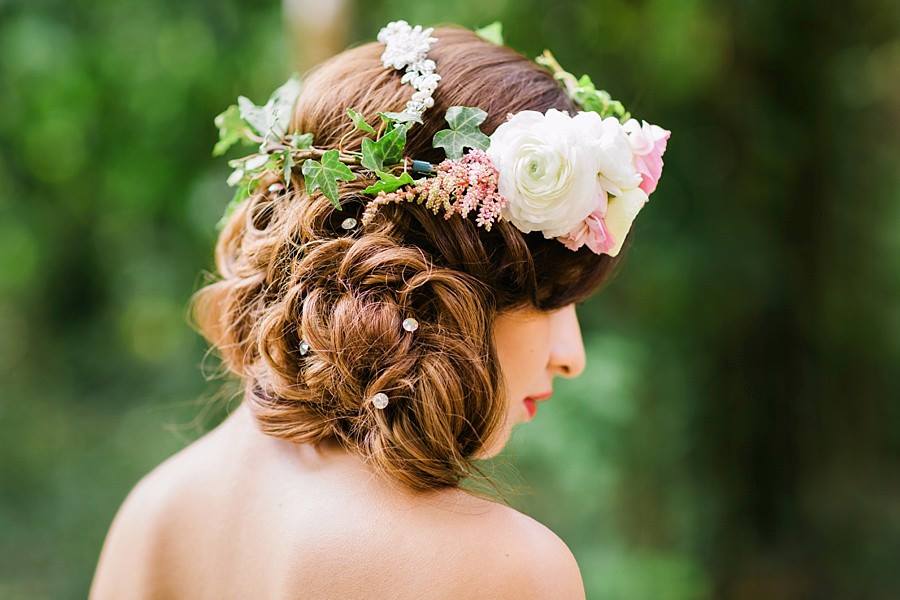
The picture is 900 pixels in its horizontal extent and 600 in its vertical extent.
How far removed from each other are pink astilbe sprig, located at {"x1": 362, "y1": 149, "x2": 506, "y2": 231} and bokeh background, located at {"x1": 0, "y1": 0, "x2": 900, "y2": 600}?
1.88 metres

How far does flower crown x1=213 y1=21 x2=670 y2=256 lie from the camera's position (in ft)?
4.23

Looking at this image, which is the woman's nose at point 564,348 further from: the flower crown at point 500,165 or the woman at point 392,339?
the flower crown at point 500,165

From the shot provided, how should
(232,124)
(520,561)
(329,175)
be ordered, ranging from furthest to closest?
(232,124), (329,175), (520,561)

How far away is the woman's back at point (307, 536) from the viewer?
1.18m

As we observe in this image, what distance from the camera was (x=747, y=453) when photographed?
4.22 m

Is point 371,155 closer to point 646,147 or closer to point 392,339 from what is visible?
point 392,339

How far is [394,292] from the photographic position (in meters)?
1.28

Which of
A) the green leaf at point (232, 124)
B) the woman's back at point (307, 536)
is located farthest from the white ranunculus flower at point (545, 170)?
the green leaf at point (232, 124)

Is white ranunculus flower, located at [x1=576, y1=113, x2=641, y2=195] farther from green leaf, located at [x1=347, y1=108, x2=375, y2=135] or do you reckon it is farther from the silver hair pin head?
the silver hair pin head

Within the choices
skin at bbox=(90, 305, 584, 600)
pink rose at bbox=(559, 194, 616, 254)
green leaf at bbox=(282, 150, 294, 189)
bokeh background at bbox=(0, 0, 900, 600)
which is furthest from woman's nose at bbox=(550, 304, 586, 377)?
bokeh background at bbox=(0, 0, 900, 600)

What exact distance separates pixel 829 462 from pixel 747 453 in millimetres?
1059

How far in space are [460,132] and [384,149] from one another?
119mm

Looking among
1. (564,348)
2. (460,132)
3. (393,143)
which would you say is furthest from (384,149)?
(564,348)

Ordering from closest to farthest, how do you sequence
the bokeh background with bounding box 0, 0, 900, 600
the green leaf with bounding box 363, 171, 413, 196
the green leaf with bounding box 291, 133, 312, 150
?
the green leaf with bounding box 363, 171, 413, 196
the green leaf with bounding box 291, 133, 312, 150
the bokeh background with bounding box 0, 0, 900, 600
